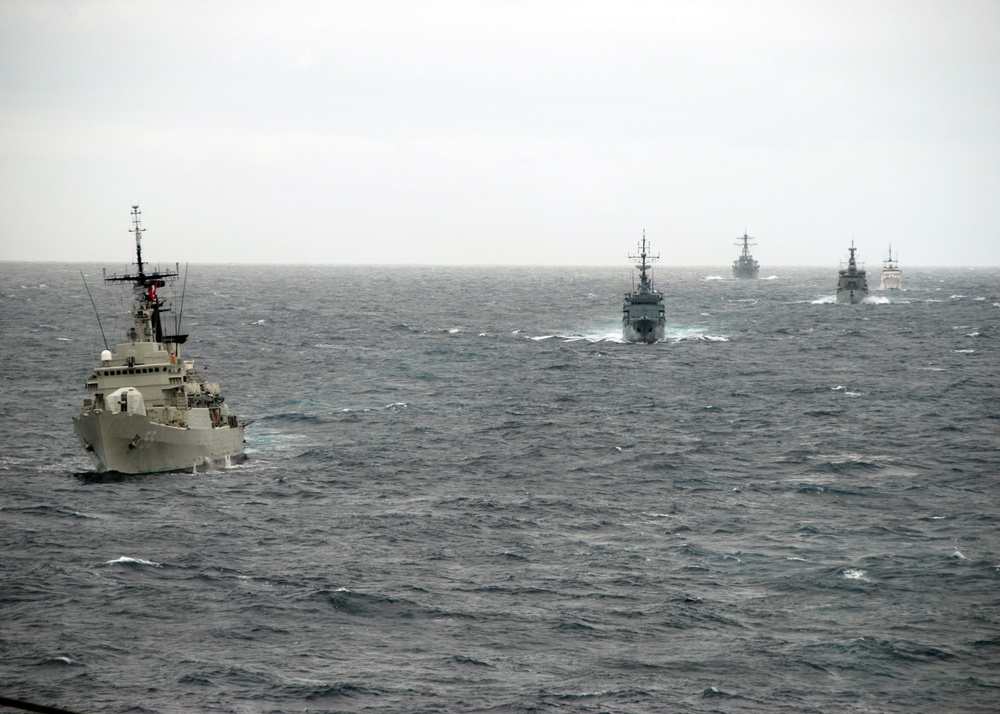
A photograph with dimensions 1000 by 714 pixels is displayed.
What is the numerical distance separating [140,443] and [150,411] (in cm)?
250

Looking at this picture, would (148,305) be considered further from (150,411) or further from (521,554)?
(521,554)

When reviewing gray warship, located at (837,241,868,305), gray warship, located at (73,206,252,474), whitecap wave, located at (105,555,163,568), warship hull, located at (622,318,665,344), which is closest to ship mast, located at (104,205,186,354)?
Result: gray warship, located at (73,206,252,474)

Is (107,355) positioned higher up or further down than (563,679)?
higher up

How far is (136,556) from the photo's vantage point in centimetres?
3900

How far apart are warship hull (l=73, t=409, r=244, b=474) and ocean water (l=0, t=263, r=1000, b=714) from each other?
134 cm

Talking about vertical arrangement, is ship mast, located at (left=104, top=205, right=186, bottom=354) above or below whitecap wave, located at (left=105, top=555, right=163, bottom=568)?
above

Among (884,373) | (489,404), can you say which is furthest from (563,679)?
(884,373)

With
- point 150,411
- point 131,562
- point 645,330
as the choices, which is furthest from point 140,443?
point 645,330

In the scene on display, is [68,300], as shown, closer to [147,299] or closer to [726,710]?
[147,299]

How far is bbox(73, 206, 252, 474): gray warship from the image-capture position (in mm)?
50844

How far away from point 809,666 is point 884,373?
6738cm

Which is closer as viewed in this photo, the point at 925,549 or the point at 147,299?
the point at 925,549

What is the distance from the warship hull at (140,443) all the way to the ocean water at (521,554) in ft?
4.38

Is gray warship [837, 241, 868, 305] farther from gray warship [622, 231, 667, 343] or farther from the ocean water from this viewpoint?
the ocean water
